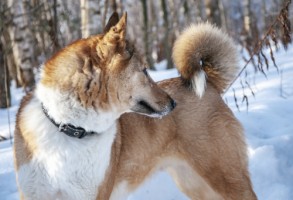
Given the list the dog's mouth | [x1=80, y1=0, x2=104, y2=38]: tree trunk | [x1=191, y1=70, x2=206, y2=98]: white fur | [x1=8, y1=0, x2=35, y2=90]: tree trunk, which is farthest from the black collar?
[x1=8, y1=0, x2=35, y2=90]: tree trunk

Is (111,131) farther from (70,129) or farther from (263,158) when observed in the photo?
(263,158)

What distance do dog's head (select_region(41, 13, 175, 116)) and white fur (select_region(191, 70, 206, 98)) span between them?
1.89 ft

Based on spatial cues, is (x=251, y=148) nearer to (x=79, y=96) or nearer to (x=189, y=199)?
(x=189, y=199)

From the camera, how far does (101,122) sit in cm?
266

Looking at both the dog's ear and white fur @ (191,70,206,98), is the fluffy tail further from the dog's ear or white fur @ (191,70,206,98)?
the dog's ear

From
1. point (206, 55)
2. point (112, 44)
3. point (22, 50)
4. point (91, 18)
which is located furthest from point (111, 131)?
point (22, 50)

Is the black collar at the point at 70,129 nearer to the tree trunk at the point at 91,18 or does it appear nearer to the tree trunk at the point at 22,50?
the tree trunk at the point at 91,18

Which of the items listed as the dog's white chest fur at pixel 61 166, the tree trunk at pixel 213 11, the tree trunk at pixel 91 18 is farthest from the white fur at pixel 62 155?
the tree trunk at pixel 213 11

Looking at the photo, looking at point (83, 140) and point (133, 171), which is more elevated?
point (83, 140)

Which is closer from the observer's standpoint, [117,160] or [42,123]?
[42,123]

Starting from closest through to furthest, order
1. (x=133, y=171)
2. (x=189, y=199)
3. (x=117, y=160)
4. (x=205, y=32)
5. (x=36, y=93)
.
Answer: (x=36, y=93) → (x=117, y=160) → (x=133, y=171) → (x=205, y=32) → (x=189, y=199)

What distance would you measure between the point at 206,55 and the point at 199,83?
341mm

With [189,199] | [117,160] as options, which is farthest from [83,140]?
[189,199]

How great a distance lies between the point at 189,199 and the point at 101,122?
4.78ft
